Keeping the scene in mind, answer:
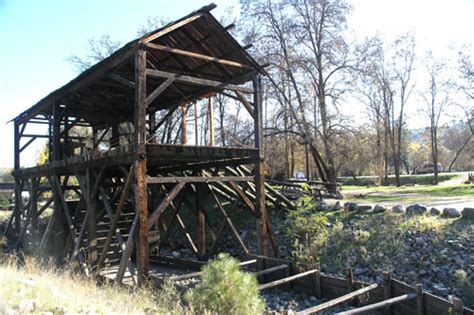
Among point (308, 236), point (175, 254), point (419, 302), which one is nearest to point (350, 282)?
point (419, 302)

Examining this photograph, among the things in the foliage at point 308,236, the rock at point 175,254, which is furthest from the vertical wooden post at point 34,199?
the foliage at point 308,236

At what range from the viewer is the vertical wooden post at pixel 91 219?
1072 cm

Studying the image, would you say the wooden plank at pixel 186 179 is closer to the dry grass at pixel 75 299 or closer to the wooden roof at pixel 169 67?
the wooden roof at pixel 169 67

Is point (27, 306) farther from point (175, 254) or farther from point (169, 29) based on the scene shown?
point (175, 254)

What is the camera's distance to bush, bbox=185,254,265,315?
19.4ft

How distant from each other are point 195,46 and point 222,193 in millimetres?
5936

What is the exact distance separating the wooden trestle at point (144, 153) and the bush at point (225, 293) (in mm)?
2687

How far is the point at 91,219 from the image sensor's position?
10.8 m

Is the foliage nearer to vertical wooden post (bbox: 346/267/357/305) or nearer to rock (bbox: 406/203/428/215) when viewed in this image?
rock (bbox: 406/203/428/215)

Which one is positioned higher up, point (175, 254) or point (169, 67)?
point (169, 67)

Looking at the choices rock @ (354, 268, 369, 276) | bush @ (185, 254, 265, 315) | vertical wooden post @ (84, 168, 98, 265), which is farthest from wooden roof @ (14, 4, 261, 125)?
rock @ (354, 268, 369, 276)

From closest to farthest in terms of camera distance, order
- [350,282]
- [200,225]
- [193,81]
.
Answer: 1. [350,282]
2. [193,81]
3. [200,225]

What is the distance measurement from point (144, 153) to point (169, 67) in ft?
12.3

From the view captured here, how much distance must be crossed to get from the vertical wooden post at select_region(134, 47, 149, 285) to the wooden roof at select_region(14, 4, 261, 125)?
0.35 metres
